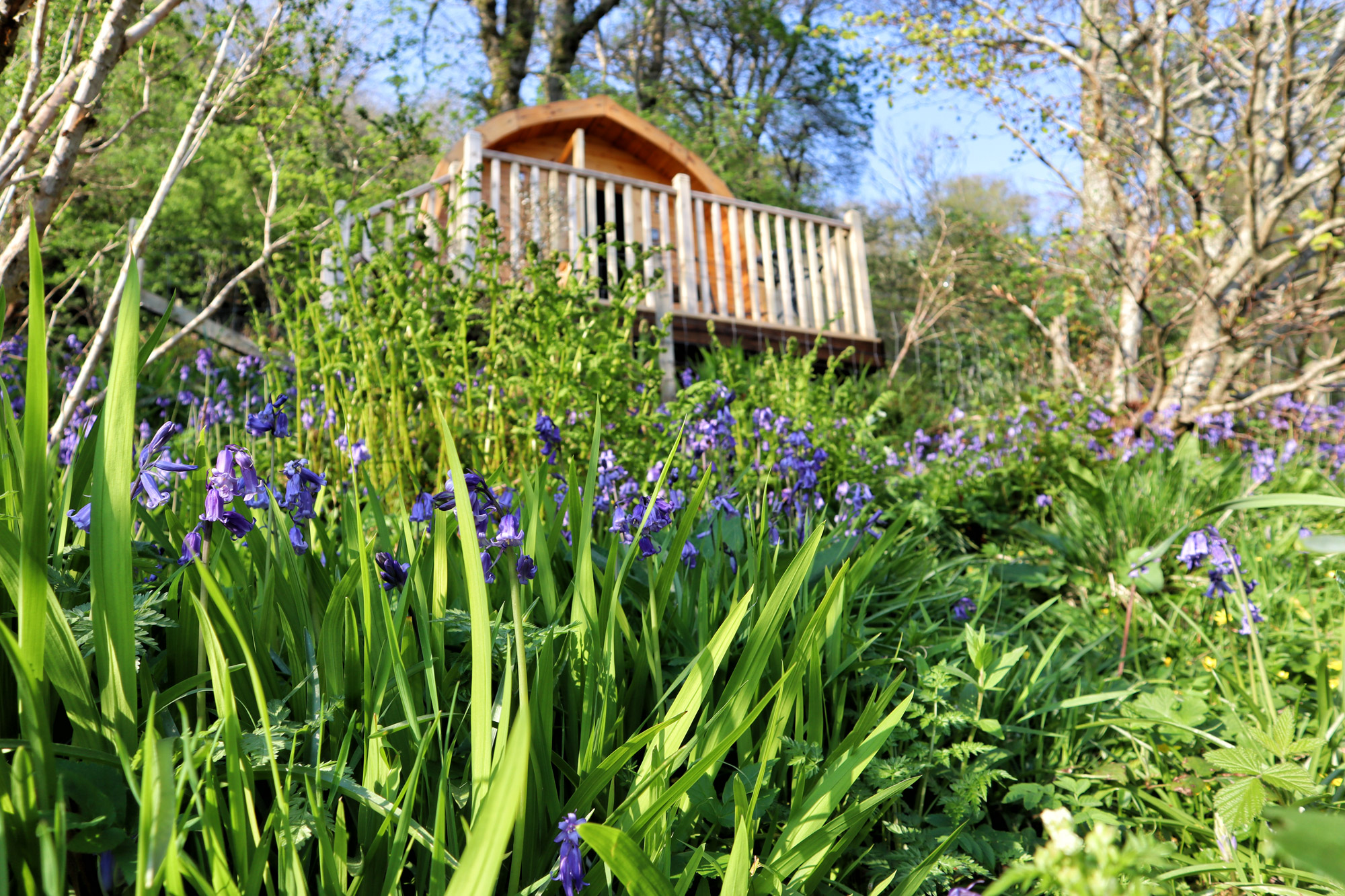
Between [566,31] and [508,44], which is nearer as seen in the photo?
[508,44]

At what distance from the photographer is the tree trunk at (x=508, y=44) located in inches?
486

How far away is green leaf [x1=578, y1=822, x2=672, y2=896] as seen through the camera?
82 centimetres

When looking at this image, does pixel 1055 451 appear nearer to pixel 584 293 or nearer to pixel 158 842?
pixel 584 293

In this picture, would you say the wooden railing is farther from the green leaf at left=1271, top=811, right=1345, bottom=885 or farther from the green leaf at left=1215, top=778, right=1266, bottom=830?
the green leaf at left=1271, top=811, right=1345, bottom=885

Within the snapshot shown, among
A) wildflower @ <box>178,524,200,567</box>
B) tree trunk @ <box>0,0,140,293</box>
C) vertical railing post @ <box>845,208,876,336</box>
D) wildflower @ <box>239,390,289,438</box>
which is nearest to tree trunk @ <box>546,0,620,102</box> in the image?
vertical railing post @ <box>845,208,876,336</box>

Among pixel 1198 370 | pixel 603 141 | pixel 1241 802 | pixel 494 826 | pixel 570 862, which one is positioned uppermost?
pixel 603 141

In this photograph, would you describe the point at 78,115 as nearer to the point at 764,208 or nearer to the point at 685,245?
the point at 685,245

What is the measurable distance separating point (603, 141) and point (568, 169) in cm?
260

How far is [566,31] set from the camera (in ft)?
42.3

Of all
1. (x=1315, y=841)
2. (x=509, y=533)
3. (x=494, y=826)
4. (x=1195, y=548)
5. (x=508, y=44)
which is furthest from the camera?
(x=508, y=44)

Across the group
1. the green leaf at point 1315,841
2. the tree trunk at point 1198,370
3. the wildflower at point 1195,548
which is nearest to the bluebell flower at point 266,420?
the green leaf at point 1315,841

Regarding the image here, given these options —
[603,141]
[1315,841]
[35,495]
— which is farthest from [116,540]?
[603,141]

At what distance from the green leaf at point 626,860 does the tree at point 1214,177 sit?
5.35m

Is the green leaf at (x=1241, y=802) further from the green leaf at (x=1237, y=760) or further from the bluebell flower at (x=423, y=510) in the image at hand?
the bluebell flower at (x=423, y=510)
